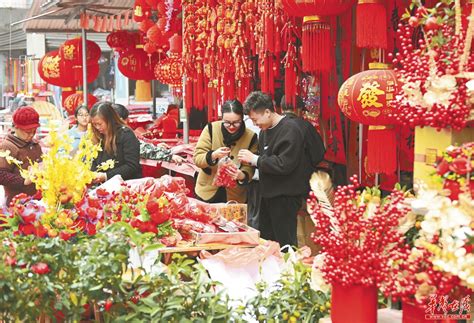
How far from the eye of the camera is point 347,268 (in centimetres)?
253

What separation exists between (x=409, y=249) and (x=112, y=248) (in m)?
0.97

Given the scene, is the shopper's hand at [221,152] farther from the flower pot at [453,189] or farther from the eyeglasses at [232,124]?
the flower pot at [453,189]

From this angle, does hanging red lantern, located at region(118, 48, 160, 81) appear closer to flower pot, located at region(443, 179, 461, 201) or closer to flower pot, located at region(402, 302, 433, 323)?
flower pot, located at region(402, 302, 433, 323)

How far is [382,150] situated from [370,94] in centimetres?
41

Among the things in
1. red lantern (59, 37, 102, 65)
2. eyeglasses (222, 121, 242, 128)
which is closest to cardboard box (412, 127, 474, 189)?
eyeglasses (222, 121, 242, 128)

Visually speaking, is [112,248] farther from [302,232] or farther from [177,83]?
[177,83]

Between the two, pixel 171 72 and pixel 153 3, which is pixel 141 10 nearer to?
pixel 153 3

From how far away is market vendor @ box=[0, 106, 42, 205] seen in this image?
5.42 metres

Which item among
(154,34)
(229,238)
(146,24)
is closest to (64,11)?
(146,24)

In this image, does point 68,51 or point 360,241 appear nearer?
point 360,241

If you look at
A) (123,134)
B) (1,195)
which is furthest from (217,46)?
(1,195)

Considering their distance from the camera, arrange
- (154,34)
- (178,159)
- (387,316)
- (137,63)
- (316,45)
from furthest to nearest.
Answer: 1. (137,63)
2. (154,34)
3. (178,159)
4. (316,45)
5. (387,316)

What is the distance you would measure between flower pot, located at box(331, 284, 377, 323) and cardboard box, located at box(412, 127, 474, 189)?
0.40m

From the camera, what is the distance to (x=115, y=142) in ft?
18.6
